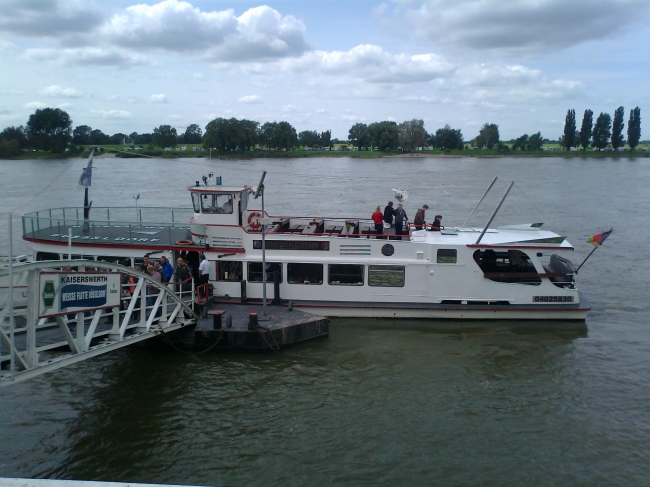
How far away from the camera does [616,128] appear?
119m

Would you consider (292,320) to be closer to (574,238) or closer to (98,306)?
(98,306)

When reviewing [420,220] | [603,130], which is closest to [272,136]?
[603,130]

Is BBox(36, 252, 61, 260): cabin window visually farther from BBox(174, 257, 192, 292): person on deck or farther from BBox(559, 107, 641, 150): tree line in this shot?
BBox(559, 107, 641, 150): tree line

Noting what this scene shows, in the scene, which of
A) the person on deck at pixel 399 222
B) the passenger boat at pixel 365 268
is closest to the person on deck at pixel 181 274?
the passenger boat at pixel 365 268

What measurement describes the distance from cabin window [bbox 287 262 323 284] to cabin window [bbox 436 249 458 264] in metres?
3.28

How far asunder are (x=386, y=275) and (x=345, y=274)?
3.73 feet

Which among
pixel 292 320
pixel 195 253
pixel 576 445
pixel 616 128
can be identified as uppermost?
pixel 616 128

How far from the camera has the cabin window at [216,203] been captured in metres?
15.6

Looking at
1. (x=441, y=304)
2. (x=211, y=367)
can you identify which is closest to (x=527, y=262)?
(x=441, y=304)

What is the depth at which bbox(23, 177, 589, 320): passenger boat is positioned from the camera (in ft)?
50.8

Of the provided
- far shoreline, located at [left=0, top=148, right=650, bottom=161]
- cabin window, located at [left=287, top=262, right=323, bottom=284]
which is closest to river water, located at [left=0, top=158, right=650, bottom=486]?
cabin window, located at [left=287, top=262, right=323, bottom=284]

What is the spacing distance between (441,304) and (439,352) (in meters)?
1.85

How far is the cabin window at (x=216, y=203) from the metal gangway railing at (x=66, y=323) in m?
2.24

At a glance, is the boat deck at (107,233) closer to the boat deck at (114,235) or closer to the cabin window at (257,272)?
the boat deck at (114,235)
